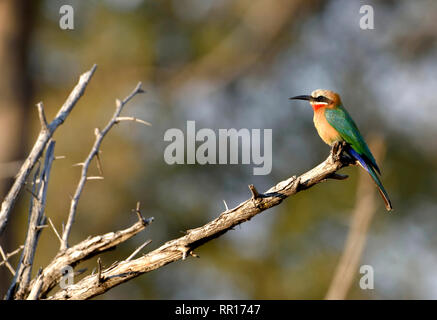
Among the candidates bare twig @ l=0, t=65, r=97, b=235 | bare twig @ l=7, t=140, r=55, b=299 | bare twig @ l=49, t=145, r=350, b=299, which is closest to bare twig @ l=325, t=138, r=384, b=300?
bare twig @ l=49, t=145, r=350, b=299

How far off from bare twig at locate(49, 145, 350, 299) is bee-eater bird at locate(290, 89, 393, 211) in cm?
121

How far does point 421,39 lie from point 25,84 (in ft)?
21.1

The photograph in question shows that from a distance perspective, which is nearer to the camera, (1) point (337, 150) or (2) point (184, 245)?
(2) point (184, 245)

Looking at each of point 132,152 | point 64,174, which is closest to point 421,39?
point 132,152

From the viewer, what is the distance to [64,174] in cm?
1014

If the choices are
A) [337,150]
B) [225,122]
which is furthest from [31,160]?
[225,122]

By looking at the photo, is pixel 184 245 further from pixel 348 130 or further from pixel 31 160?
pixel 348 130

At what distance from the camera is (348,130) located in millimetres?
4578

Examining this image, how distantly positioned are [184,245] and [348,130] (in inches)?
81.1

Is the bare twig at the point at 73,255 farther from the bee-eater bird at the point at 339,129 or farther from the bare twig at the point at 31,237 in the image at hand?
the bee-eater bird at the point at 339,129

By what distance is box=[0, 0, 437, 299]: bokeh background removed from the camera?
9.64 m

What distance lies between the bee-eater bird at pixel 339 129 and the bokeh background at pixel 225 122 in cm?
438

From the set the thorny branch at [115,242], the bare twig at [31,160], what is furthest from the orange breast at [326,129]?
the bare twig at [31,160]
